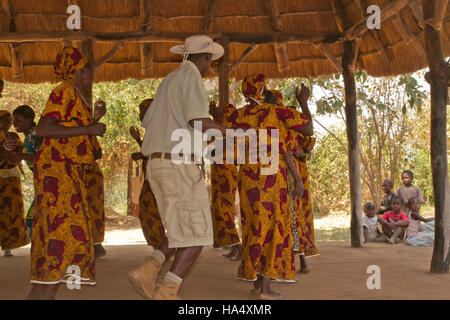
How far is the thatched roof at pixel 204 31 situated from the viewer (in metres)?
7.78

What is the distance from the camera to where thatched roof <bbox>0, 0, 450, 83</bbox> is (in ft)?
25.5

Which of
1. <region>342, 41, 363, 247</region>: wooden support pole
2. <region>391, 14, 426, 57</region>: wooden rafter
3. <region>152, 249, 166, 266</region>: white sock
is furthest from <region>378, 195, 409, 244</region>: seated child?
<region>152, 249, 166, 266</region>: white sock

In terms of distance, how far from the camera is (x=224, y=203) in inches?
248

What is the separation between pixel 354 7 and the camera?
7.73 m

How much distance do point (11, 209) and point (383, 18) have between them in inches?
200

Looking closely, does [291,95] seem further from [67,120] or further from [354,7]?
[67,120]

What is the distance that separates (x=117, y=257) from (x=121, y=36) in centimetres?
310

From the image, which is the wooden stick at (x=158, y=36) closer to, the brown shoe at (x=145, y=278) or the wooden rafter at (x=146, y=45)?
the wooden rafter at (x=146, y=45)

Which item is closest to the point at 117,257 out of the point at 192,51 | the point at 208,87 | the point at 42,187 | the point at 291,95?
the point at 42,187

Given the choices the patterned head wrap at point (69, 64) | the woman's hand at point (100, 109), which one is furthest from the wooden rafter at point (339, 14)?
the patterned head wrap at point (69, 64)

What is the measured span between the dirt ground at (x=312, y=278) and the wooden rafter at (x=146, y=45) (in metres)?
3.04

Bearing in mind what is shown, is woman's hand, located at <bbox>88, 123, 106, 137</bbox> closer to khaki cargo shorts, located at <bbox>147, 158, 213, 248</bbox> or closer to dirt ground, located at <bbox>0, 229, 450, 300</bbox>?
khaki cargo shorts, located at <bbox>147, 158, 213, 248</bbox>

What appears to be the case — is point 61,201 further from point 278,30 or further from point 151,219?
point 278,30

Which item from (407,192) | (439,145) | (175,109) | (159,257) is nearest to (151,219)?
(159,257)
